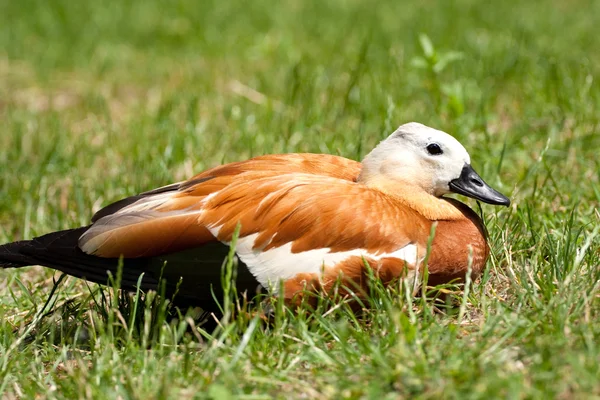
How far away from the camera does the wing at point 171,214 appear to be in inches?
134

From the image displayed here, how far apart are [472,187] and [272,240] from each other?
94 centimetres

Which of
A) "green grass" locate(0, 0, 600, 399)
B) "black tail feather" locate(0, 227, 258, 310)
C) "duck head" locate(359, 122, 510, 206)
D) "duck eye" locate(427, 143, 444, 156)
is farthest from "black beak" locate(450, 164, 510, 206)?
"black tail feather" locate(0, 227, 258, 310)

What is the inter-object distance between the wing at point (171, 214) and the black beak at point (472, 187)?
0.47 metres

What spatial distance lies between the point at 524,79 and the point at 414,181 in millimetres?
2659

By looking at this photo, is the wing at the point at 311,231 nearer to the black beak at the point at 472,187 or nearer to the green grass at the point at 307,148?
the green grass at the point at 307,148

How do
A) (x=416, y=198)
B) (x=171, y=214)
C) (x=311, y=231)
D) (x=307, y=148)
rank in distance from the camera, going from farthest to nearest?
(x=307, y=148)
(x=416, y=198)
(x=171, y=214)
(x=311, y=231)

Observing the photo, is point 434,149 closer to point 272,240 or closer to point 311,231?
point 311,231

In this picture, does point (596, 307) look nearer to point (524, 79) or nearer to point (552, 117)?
point (552, 117)

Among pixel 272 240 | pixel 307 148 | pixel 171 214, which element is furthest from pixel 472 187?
pixel 307 148

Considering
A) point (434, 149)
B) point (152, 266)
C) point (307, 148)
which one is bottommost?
point (152, 266)

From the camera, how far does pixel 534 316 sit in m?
3.01

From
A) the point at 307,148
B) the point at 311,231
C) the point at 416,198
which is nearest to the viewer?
the point at 311,231

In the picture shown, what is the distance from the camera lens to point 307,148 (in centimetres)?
512

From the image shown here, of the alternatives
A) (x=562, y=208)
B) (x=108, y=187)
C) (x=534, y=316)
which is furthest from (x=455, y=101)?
(x=534, y=316)
